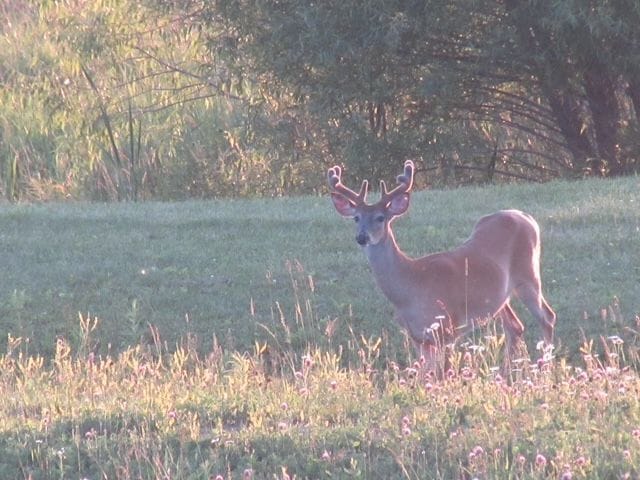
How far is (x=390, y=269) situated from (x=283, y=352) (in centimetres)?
152

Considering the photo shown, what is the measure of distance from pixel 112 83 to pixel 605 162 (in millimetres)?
8260

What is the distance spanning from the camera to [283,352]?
9898 mm

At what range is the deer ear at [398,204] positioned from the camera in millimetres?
8625

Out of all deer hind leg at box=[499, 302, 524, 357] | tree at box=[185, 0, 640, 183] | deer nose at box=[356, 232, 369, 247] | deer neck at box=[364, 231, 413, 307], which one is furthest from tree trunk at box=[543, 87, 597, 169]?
deer nose at box=[356, 232, 369, 247]

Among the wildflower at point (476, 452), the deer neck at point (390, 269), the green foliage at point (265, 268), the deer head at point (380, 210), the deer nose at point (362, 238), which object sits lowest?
the green foliage at point (265, 268)

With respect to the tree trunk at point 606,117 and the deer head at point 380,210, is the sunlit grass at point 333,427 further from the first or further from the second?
the tree trunk at point 606,117

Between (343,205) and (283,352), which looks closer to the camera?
(343,205)

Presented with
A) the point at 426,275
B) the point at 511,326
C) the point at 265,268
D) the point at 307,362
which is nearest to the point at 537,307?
the point at 511,326

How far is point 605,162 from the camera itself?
19859 millimetres

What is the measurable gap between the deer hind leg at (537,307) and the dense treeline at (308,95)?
7.60 m

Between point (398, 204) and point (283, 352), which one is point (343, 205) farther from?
point (283, 352)

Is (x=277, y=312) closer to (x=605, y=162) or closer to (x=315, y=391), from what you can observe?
(x=315, y=391)

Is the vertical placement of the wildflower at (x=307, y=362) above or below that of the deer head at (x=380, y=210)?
below

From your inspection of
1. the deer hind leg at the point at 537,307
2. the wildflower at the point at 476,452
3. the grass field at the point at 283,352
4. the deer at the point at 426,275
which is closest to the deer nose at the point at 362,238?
the deer at the point at 426,275
